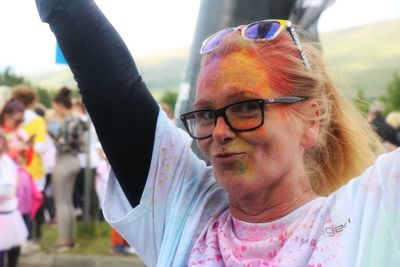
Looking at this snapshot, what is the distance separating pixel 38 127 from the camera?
7062 mm

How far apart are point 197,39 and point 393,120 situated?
4.72m

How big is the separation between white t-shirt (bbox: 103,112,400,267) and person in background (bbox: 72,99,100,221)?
572cm

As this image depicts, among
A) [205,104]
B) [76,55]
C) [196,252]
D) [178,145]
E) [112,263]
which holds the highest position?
[76,55]

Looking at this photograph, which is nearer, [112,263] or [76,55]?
[76,55]

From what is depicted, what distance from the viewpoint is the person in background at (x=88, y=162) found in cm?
748

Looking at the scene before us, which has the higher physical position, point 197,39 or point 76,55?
point 76,55

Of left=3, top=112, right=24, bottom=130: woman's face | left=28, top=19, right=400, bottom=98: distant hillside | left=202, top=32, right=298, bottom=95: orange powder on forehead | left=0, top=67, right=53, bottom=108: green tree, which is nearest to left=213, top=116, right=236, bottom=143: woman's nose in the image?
left=202, top=32, right=298, bottom=95: orange powder on forehead

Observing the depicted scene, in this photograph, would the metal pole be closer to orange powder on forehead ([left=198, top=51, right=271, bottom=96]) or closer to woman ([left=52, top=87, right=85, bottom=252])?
woman ([left=52, top=87, right=85, bottom=252])

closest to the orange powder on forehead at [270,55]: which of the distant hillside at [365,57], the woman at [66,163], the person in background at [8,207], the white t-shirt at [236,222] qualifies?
the white t-shirt at [236,222]

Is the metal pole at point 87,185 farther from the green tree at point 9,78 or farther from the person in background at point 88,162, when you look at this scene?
the green tree at point 9,78

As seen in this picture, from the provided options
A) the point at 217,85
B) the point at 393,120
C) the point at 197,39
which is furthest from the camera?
the point at 393,120

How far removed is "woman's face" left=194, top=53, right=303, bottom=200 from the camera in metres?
1.30

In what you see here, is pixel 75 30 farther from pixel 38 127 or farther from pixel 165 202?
pixel 38 127

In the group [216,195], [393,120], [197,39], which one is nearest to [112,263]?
[393,120]
